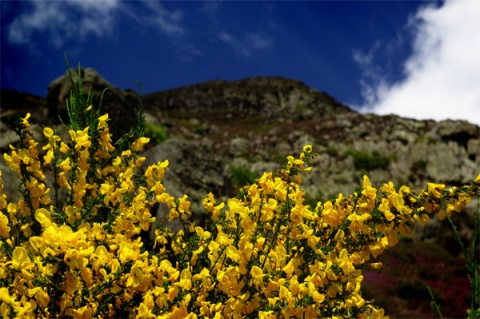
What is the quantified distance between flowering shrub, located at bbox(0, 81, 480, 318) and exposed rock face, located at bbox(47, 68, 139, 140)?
4983mm

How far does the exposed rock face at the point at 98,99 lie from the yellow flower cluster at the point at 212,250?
4970 millimetres

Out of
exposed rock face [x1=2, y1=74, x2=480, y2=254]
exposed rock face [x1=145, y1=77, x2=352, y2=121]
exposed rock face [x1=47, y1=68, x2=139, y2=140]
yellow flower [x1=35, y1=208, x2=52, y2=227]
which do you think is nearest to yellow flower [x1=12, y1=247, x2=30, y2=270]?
yellow flower [x1=35, y1=208, x2=52, y2=227]

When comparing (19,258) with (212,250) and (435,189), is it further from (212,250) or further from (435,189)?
(435,189)

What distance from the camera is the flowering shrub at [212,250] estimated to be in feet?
5.53

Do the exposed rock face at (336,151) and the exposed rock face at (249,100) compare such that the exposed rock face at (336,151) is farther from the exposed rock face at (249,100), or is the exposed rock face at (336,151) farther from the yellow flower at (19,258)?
the exposed rock face at (249,100)

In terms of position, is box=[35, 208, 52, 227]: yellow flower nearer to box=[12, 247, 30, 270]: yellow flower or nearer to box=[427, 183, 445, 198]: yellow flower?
box=[12, 247, 30, 270]: yellow flower

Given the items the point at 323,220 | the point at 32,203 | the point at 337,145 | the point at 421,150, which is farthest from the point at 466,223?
the point at 32,203

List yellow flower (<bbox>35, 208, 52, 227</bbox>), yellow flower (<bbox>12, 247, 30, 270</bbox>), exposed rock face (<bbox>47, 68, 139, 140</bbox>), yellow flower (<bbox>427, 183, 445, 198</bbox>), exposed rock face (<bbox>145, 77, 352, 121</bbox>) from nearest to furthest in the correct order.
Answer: yellow flower (<bbox>12, 247, 30, 270</bbox>), yellow flower (<bbox>35, 208, 52, 227</bbox>), yellow flower (<bbox>427, 183, 445, 198</bbox>), exposed rock face (<bbox>47, 68, 139, 140</bbox>), exposed rock face (<bbox>145, 77, 352, 121</bbox>)

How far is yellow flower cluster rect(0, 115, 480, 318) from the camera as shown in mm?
1686

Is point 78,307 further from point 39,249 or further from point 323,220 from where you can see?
point 323,220

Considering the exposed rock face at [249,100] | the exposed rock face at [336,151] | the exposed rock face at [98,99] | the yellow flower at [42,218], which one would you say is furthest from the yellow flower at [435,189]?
the exposed rock face at [249,100]

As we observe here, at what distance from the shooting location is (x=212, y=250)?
2.10 metres

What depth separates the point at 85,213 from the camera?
208 centimetres

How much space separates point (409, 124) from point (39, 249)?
26947 millimetres
